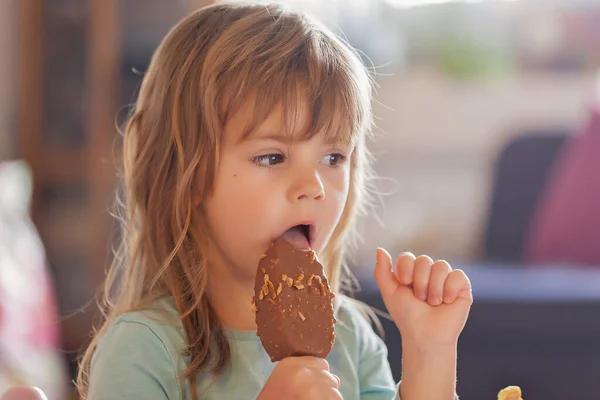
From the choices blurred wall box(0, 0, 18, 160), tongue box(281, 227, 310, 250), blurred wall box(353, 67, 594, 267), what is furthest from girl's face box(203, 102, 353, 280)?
blurred wall box(0, 0, 18, 160)

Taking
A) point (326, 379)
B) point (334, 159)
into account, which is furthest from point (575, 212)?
point (326, 379)

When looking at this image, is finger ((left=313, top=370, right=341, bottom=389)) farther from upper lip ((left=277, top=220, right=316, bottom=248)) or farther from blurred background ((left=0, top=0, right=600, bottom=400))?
blurred background ((left=0, top=0, right=600, bottom=400))

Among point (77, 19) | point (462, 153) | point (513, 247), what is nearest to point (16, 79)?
point (77, 19)

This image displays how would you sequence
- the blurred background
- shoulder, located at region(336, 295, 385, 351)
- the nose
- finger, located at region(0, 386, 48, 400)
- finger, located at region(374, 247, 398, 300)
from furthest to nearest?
the blurred background → shoulder, located at region(336, 295, 385, 351) → finger, located at region(374, 247, 398, 300) → the nose → finger, located at region(0, 386, 48, 400)

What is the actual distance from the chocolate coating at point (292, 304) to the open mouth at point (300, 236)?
1.9 inches

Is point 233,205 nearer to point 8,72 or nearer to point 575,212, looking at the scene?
point 575,212

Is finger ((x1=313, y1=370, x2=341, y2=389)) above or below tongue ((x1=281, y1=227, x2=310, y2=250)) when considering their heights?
below

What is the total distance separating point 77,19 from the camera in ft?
13.0

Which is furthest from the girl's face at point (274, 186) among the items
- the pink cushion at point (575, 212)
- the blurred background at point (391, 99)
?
the blurred background at point (391, 99)

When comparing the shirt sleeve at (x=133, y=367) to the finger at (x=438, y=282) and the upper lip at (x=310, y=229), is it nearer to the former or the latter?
the upper lip at (x=310, y=229)

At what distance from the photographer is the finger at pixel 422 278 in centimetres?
121

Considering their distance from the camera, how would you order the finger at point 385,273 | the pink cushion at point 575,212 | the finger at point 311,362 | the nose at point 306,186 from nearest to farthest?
the finger at point 311,362
the nose at point 306,186
the finger at point 385,273
the pink cushion at point 575,212

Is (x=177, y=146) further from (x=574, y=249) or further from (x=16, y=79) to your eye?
(x=16, y=79)

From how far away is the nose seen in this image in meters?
1.13
